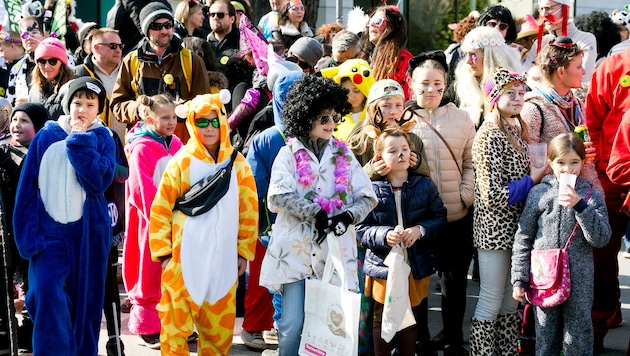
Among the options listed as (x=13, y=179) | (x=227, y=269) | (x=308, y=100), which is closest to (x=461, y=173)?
(x=308, y=100)

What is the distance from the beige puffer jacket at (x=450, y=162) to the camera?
610cm

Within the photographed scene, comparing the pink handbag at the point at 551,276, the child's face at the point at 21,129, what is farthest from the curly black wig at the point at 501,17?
the child's face at the point at 21,129

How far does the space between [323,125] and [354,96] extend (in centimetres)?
133

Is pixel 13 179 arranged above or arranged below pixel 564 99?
below

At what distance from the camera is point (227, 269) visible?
5.47 meters

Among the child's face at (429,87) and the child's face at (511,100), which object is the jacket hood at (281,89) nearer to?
the child's face at (429,87)

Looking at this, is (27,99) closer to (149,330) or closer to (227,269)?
(149,330)

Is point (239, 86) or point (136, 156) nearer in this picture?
point (136, 156)

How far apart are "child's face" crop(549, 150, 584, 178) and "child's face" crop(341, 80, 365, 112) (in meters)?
1.74

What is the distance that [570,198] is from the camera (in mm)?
5324

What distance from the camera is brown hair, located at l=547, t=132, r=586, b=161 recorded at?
5.48m

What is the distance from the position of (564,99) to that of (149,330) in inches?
133

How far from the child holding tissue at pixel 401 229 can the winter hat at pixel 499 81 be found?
624 mm

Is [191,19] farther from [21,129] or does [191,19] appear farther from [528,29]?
[21,129]
